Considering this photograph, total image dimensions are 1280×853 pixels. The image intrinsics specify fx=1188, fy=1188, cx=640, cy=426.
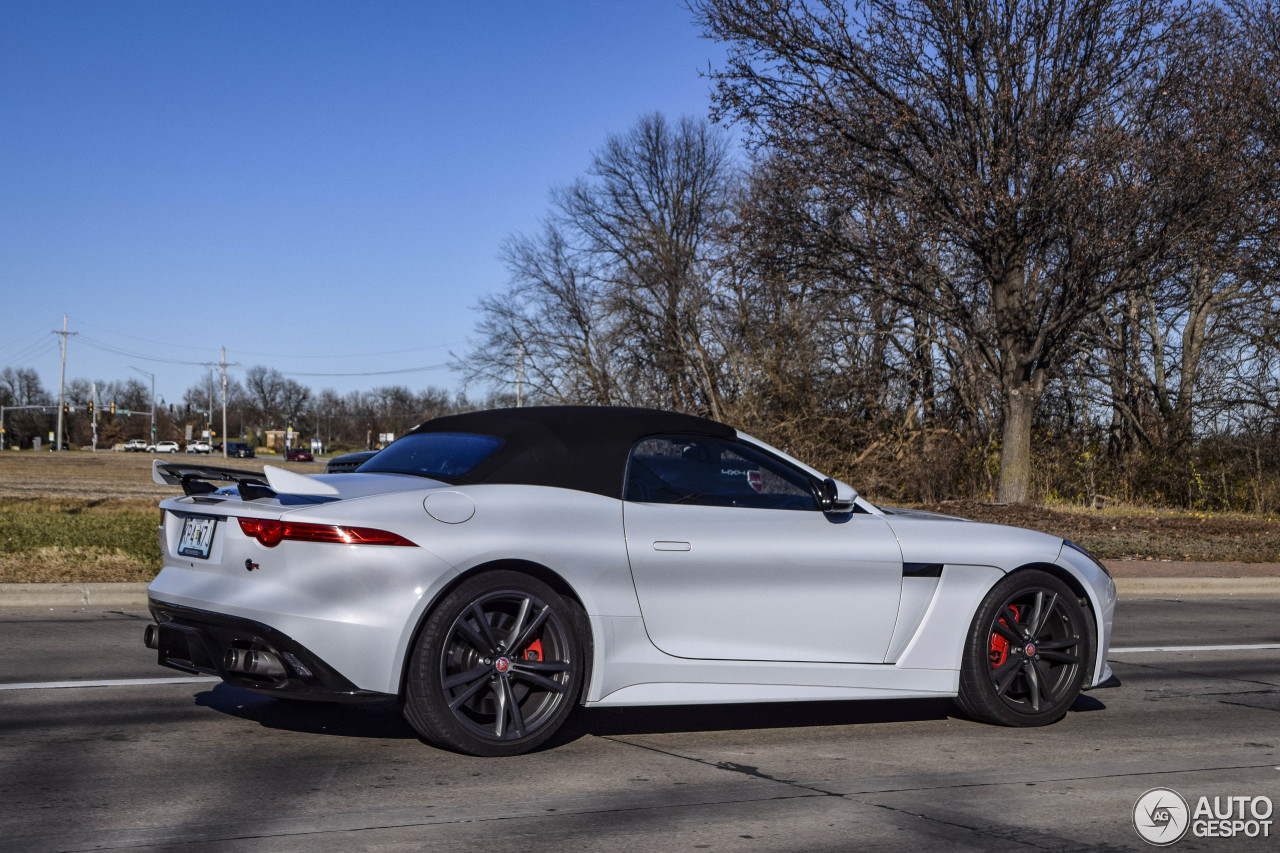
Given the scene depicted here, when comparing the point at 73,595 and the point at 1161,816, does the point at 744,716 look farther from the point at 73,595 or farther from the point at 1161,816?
the point at 73,595

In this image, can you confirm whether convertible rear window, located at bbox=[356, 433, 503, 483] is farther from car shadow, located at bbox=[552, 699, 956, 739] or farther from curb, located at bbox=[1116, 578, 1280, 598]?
curb, located at bbox=[1116, 578, 1280, 598]

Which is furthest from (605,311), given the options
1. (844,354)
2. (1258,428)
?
(1258,428)

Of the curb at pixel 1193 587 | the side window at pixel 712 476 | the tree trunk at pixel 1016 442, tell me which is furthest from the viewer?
the tree trunk at pixel 1016 442

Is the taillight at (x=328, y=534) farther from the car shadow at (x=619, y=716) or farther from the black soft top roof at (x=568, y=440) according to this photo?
the car shadow at (x=619, y=716)

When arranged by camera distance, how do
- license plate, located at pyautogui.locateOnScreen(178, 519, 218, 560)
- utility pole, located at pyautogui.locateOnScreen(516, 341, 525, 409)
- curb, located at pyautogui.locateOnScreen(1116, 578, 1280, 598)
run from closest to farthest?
license plate, located at pyautogui.locateOnScreen(178, 519, 218, 560) < curb, located at pyautogui.locateOnScreen(1116, 578, 1280, 598) < utility pole, located at pyautogui.locateOnScreen(516, 341, 525, 409)

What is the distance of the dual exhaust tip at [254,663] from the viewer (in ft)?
15.4

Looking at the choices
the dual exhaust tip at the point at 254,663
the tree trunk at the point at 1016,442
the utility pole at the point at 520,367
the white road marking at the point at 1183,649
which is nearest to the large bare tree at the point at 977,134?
the tree trunk at the point at 1016,442

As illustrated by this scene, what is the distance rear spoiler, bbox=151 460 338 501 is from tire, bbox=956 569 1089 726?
3175mm

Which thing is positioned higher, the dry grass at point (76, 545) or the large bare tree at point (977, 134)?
the large bare tree at point (977, 134)

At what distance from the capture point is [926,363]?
85.1 feet

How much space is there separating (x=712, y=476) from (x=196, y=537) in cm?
231

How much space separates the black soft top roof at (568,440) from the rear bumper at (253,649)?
0.96 metres

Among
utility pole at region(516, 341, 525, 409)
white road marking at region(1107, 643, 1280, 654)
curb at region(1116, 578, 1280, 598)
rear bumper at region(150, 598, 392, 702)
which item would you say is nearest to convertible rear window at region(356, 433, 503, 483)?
rear bumper at region(150, 598, 392, 702)

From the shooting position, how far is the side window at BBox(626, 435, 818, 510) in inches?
214
